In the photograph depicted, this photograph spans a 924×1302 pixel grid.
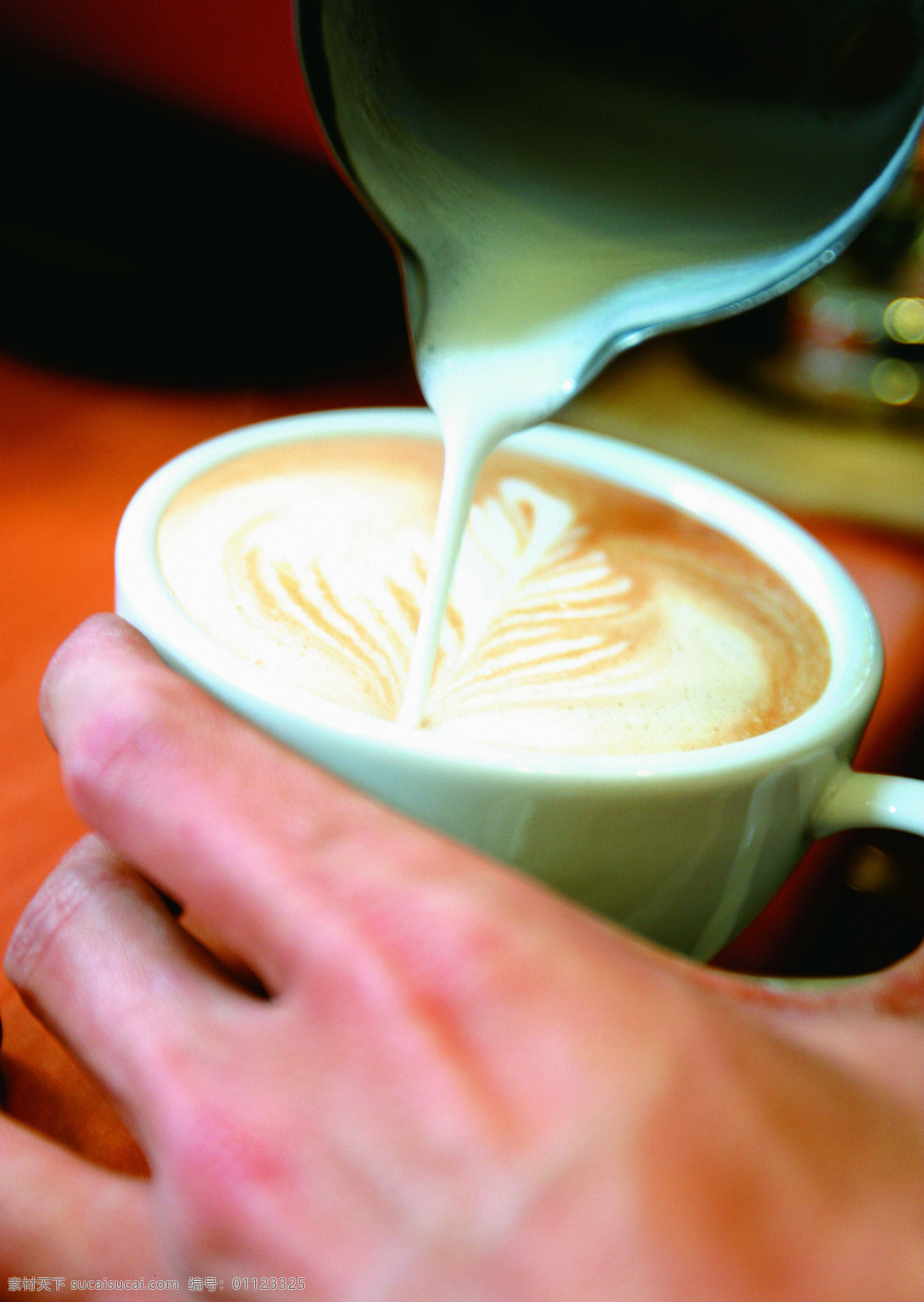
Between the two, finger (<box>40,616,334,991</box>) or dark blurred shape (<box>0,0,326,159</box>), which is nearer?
finger (<box>40,616,334,991</box>)

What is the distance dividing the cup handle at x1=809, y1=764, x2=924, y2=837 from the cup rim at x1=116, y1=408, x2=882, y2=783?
0.03 metres

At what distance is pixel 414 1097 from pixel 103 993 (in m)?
0.11

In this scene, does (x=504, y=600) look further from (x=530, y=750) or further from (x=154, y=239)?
(x=154, y=239)

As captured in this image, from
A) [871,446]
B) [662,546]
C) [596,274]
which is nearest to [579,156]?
[596,274]

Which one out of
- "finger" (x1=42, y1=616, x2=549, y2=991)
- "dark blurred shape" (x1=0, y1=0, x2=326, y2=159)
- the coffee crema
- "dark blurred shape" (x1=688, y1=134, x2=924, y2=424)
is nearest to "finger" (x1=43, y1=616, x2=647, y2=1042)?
"finger" (x1=42, y1=616, x2=549, y2=991)

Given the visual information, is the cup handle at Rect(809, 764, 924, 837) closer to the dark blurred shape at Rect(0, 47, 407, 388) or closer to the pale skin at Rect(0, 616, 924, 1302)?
the pale skin at Rect(0, 616, 924, 1302)

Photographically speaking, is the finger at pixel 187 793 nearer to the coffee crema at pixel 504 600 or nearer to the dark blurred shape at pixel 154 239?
the coffee crema at pixel 504 600

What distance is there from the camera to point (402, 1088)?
0.96 feet

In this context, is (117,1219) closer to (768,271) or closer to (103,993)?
(103,993)

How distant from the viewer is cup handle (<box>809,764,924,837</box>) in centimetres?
45

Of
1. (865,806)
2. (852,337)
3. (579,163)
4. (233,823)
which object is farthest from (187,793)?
(852,337)

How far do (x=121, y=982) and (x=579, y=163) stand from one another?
446mm

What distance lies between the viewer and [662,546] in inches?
26.2

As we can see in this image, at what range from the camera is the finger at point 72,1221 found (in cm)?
33
